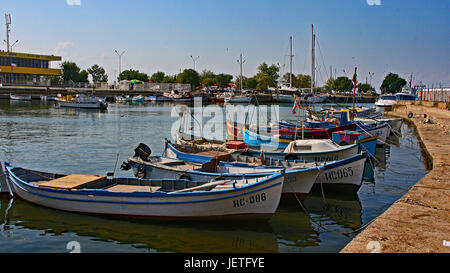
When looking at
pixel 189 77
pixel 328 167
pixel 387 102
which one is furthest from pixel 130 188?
pixel 189 77

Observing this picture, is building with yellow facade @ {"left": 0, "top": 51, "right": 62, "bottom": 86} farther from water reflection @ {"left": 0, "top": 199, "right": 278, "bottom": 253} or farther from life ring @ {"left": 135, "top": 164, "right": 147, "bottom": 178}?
water reflection @ {"left": 0, "top": 199, "right": 278, "bottom": 253}

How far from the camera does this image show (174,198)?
1272cm

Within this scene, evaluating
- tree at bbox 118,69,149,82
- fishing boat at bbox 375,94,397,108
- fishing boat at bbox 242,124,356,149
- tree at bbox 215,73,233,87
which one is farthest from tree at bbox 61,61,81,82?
fishing boat at bbox 242,124,356,149

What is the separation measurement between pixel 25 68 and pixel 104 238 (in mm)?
130882

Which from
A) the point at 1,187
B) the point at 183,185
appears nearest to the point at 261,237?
the point at 183,185

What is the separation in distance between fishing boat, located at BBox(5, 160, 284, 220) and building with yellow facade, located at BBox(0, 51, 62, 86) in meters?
123

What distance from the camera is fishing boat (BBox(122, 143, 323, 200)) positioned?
1498 cm

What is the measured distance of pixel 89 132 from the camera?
4109 centimetres

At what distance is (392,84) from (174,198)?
185m

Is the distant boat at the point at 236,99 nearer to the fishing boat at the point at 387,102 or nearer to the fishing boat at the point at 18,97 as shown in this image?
the fishing boat at the point at 387,102

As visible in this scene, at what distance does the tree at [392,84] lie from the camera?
584ft

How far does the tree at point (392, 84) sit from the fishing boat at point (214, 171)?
578 feet
